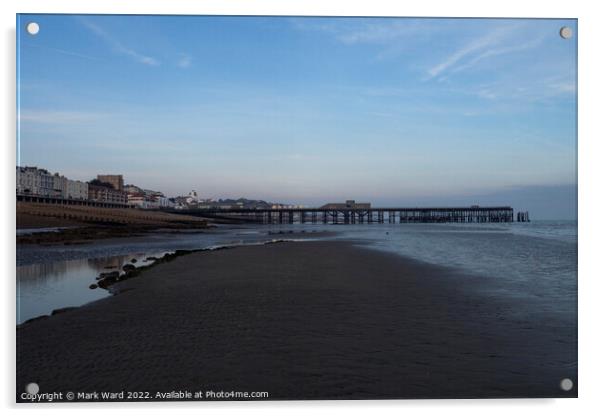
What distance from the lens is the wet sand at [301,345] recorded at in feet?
11.4

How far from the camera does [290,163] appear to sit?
5.04 metres

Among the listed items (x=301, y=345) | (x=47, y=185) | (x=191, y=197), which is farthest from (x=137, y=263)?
(x=301, y=345)

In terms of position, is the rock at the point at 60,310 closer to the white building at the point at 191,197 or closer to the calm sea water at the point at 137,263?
the calm sea water at the point at 137,263

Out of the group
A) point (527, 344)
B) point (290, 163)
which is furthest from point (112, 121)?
point (527, 344)

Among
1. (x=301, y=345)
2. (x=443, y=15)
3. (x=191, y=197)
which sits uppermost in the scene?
(x=443, y=15)

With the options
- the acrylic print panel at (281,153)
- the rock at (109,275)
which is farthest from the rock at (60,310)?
the rock at (109,275)

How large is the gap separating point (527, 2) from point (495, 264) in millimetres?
6868

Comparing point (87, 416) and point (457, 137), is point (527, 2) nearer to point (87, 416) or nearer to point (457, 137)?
point (457, 137)

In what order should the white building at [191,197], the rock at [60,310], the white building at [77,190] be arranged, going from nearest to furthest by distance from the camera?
the rock at [60,310] → the white building at [77,190] → the white building at [191,197]

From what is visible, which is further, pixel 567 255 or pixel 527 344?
pixel 567 255

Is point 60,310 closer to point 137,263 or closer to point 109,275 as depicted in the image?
point 109,275

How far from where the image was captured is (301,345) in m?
4.00

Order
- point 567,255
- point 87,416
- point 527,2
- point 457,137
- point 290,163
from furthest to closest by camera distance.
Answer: point 567,255, point 457,137, point 290,163, point 527,2, point 87,416

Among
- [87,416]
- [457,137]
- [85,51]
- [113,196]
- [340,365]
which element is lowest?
[87,416]
